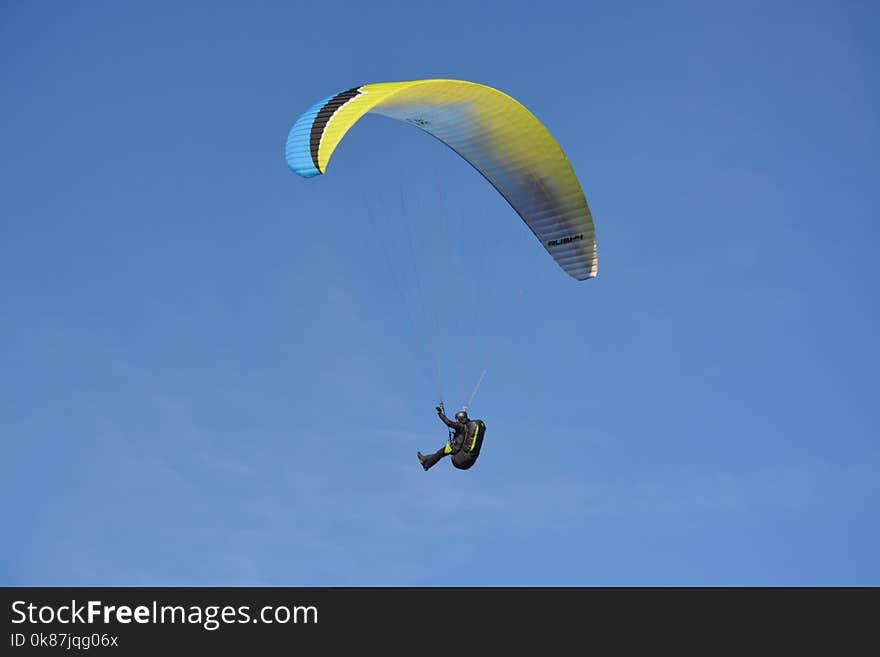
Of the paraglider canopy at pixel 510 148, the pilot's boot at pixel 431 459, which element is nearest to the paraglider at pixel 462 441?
the pilot's boot at pixel 431 459

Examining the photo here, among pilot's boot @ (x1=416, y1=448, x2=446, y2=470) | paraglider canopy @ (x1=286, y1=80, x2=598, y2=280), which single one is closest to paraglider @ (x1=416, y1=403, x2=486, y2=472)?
pilot's boot @ (x1=416, y1=448, x2=446, y2=470)

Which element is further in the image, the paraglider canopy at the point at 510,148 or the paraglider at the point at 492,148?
the paraglider canopy at the point at 510,148

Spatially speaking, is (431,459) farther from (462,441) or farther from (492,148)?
(492,148)

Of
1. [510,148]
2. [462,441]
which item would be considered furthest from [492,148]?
[462,441]

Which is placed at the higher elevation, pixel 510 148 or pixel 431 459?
pixel 510 148

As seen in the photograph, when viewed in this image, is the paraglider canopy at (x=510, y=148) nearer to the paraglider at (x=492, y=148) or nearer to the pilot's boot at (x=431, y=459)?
the paraglider at (x=492, y=148)

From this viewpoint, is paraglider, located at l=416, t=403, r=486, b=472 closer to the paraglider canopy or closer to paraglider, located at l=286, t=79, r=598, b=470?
paraglider, located at l=286, t=79, r=598, b=470

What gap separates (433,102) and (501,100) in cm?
174

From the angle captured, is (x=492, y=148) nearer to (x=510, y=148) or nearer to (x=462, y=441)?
(x=510, y=148)

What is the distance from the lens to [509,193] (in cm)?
4988

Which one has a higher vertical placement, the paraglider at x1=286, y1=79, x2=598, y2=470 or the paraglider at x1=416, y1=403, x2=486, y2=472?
the paraglider at x1=286, y1=79, x2=598, y2=470
